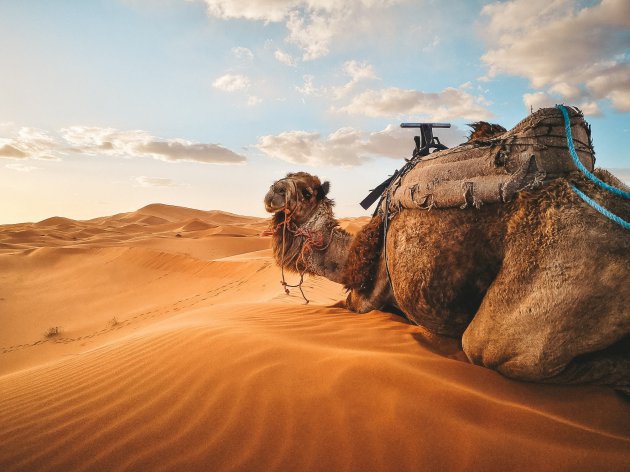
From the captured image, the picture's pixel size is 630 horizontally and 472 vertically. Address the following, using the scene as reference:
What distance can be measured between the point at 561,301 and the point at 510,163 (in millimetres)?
957

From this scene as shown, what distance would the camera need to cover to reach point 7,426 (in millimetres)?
2236

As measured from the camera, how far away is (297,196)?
382cm

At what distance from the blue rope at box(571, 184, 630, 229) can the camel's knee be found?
77cm

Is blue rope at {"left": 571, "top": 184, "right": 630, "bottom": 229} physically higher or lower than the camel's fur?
higher

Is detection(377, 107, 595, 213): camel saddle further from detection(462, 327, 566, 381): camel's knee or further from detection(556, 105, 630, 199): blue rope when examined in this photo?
detection(462, 327, 566, 381): camel's knee

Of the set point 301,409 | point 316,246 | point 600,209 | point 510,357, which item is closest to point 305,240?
point 316,246

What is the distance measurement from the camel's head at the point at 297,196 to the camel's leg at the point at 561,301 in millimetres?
2164

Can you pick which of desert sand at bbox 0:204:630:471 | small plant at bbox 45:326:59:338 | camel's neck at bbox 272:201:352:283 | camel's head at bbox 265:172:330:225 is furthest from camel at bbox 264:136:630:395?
small plant at bbox 45:326:59:338

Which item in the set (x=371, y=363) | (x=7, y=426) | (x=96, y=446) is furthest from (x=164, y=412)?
(x=371, y=363)

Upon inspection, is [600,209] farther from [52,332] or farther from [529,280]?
[52,332]

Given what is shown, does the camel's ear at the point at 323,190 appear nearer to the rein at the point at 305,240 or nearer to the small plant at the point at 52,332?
the rein at the point at 305,240

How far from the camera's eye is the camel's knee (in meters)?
1.97

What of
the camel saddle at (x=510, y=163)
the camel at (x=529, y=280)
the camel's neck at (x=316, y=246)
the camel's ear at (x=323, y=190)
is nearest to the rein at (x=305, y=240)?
the camel's neck at (x=316, y=246)

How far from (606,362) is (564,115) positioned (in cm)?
151
